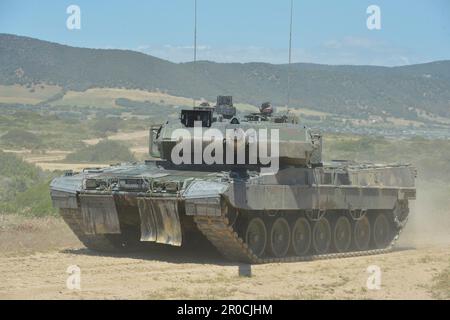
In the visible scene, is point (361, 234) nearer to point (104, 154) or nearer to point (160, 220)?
point (160, 220)

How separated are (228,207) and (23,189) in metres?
18.1

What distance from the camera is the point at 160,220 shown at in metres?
16.9

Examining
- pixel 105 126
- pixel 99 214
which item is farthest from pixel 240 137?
pixel 105 126

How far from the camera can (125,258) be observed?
17.5m

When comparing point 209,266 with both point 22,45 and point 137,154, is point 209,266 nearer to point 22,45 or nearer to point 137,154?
point 137,154

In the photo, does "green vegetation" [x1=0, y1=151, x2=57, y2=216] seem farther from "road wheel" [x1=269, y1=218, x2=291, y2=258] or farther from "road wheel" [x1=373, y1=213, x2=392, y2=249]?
"road wheel" [x1=269, y1=218, x2=291, y2=258]

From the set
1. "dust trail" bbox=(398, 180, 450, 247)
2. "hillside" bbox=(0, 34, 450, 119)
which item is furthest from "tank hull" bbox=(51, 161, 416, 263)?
"hillside" bbox=(0, 34, 450, 119)

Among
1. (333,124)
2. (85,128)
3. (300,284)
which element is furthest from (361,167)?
(333,124)

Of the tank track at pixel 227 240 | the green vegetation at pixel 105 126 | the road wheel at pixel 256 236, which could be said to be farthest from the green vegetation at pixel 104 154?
the tank track at pixel 227 240

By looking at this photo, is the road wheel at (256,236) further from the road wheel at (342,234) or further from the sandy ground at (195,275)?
the road wheel at (342,234)

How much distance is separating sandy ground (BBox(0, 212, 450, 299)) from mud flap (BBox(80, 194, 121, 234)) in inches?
20.3

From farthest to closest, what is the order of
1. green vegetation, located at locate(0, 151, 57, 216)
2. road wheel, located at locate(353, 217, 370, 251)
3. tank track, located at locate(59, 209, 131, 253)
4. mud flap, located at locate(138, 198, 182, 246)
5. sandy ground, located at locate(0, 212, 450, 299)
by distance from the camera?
1. green vegetation, located at locate(0, 151, 57, 216)
2. road wheel, located at locate(353, 217, 370, 251)
3. tank track, located at locate(59, 209, 131, 253)
4. mud flap, located at locate(138, 198, 182, 246)
5. sandy ground, located at locate(0, 212, 450, 299)

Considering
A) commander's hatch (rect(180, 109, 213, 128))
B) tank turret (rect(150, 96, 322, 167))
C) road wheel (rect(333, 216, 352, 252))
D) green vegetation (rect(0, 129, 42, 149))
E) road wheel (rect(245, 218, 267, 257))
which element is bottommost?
A: green vegetation (rect(0, 129, 42, 149))

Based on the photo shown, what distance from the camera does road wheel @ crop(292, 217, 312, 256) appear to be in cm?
1847
